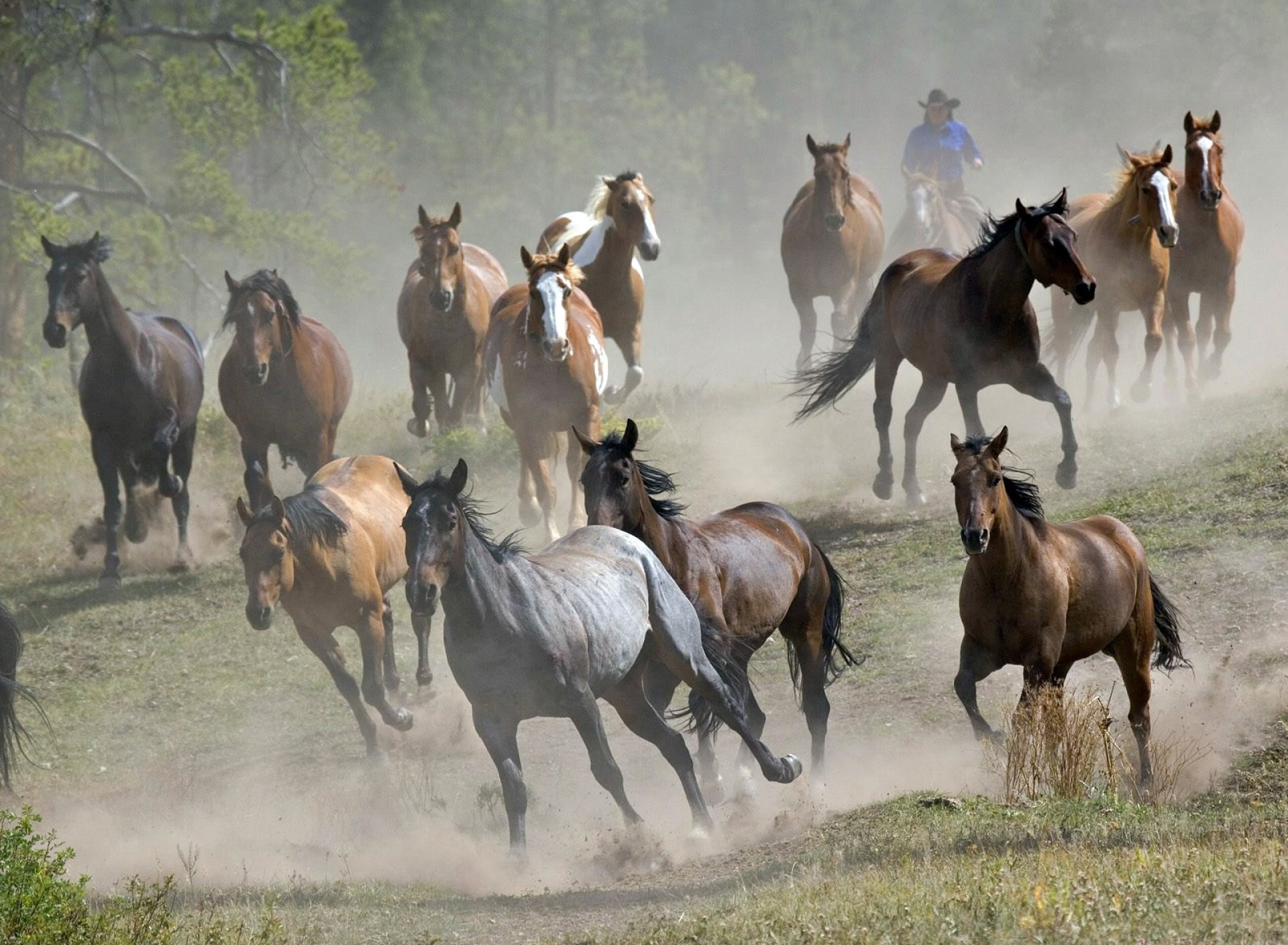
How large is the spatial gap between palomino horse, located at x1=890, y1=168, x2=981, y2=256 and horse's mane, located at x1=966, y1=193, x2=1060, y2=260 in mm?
8133

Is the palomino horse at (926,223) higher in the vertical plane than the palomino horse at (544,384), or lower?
higher

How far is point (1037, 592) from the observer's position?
765 centimetres

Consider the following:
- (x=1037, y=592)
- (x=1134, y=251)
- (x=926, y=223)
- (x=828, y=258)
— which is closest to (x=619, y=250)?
(x=828, y=258)

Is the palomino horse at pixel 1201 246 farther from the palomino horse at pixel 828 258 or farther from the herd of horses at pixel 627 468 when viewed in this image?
the palomino horse at pixel 828 258

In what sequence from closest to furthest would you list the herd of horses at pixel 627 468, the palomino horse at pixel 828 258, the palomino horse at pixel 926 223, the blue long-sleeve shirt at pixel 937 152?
the herd of horses at pixel 627 468 → the palomino horse at pixel 828 258 → the palomino horse at pixel 926 223 → the blue long-sleeve shirt at pixel 937 152

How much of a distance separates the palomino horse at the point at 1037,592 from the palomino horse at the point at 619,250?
7.02 meters

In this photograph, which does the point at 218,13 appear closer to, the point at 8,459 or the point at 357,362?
the point at 357,362

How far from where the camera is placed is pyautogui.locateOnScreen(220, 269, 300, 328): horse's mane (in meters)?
13.1

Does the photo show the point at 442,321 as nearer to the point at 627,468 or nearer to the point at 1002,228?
the point at 1002,228

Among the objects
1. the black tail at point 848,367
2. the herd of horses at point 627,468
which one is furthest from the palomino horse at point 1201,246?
the black tail at point 848,367

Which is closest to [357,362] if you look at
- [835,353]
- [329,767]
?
[835,353]

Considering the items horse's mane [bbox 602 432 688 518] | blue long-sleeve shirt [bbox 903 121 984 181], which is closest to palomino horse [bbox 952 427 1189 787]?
horse's mane [bbox 602 432 688 518]

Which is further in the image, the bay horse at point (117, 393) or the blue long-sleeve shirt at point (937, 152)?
the blue long-sleeve shirt at point (937, 152)

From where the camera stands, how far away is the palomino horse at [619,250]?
14.7 metres
